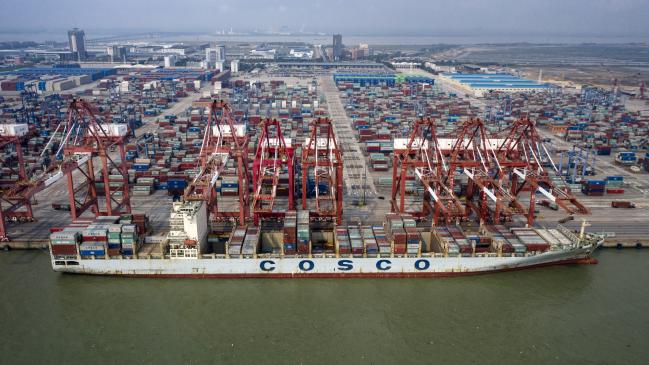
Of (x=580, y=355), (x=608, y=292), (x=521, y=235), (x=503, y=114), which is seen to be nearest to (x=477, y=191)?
(x=521, y=235)

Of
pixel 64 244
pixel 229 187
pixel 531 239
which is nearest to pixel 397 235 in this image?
pixel 531 239

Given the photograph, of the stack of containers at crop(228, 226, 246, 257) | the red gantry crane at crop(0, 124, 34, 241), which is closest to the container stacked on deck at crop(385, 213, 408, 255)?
the stack of containers at crop(228, 226, 246, 257)

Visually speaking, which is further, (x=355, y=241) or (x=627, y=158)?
(x=627, y=158)

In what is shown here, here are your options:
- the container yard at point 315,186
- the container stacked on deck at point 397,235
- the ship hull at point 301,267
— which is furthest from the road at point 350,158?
the ship hull at point 301,267

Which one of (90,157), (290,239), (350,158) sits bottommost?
(350,158)

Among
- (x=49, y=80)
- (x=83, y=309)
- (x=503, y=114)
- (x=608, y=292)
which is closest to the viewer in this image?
(x=83, y=309)

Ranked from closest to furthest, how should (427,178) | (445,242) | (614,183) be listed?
(445,242), (427,178), (614,183)

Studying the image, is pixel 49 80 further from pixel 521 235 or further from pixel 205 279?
pixel 521 235

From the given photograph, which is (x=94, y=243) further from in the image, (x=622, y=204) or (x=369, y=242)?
(x=622, y=204)
